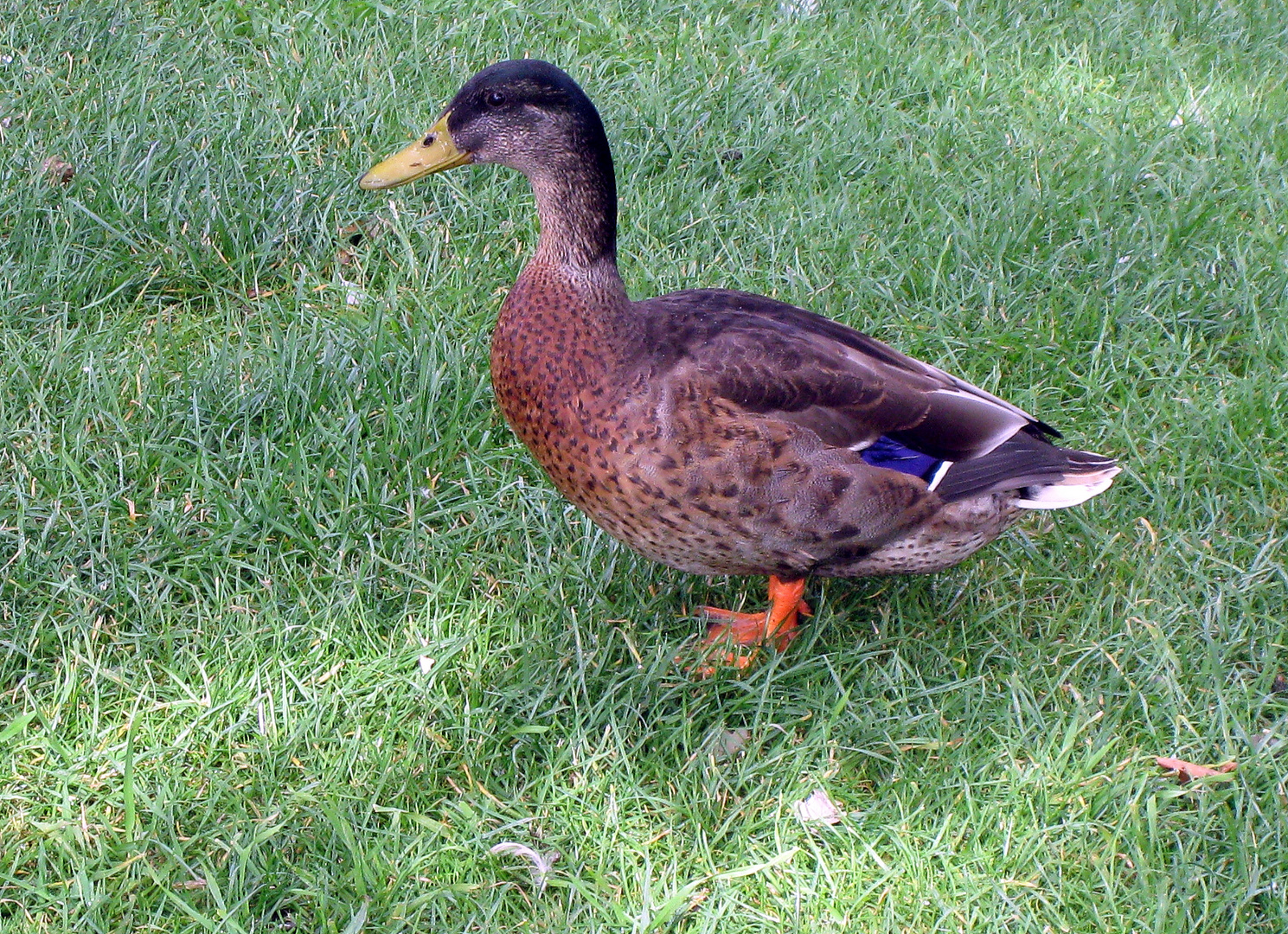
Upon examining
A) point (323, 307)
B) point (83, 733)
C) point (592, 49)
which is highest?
point (592, 49)

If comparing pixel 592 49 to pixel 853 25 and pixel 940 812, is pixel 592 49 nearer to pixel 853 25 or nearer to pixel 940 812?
pixel 853 25

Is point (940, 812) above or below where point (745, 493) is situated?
below

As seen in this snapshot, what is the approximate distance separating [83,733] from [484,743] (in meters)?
0.79

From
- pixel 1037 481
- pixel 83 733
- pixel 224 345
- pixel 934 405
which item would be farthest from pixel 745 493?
pixel 224 345

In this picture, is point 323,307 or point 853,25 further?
point 853,25

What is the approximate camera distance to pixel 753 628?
2.75m

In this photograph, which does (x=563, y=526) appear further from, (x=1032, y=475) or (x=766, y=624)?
(x=1032, y=475)

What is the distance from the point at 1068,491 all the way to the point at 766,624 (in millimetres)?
714

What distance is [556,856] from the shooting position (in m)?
2.25

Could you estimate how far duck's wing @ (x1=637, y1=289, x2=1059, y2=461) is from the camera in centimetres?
239

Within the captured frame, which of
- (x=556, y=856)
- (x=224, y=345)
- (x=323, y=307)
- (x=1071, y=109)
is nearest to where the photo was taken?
(x=556, y=856)

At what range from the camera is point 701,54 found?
452 centimetres

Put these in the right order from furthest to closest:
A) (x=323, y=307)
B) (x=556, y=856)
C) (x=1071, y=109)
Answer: (x=1071, y=109)
(x=323, y=307)
(x=556, y=856)

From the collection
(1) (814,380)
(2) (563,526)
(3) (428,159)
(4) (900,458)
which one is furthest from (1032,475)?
(3) (428,159)
